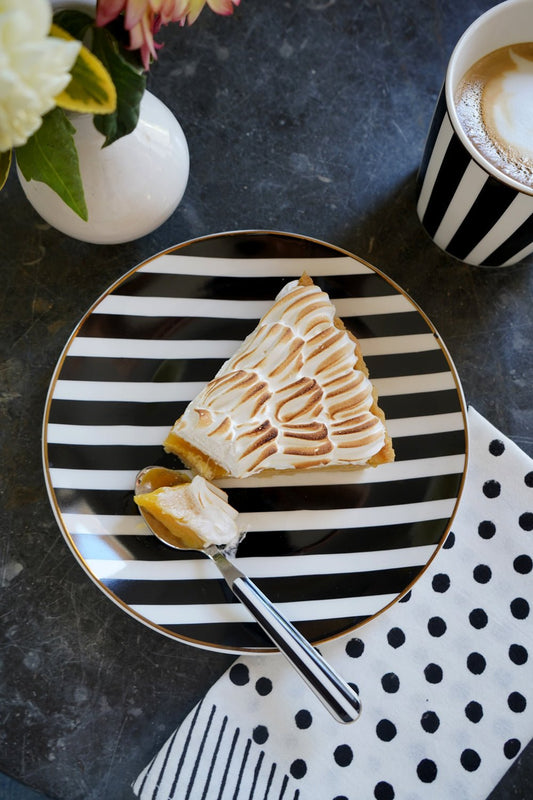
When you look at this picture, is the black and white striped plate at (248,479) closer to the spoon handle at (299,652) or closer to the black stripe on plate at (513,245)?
the spoon handle at (299,652)

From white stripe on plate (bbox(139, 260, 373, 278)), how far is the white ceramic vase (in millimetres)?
71

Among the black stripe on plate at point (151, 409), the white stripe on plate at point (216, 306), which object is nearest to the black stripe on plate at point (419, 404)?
the black stripe on plate at point (151, 409)

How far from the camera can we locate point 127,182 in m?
0.89

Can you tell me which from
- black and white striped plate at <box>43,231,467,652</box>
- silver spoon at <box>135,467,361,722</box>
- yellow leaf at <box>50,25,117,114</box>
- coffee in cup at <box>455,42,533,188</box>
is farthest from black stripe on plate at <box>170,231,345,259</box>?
yellow leaf at <box>50,25,117,114</box>

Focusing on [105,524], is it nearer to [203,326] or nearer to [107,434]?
[107,434]

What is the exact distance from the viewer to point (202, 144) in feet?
3.74

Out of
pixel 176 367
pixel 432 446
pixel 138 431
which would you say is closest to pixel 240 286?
pixel 176 367

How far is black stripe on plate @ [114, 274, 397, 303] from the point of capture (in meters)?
1.04

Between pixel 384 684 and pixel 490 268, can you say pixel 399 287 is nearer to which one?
pixel 490 268

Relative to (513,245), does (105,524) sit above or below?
below

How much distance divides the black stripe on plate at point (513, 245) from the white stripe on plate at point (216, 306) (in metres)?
0.15

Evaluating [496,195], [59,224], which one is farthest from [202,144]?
[496,195]

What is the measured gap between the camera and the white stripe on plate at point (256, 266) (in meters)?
1.04

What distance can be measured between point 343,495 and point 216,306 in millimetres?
327
